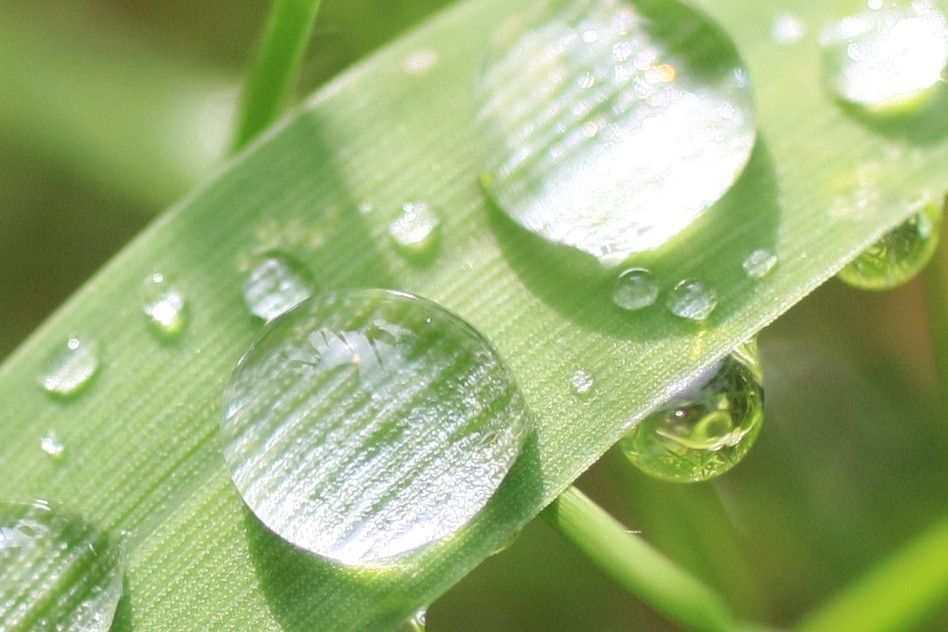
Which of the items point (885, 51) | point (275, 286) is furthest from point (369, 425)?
point (885, 51)

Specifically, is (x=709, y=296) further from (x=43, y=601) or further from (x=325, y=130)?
(x=43, y=601)

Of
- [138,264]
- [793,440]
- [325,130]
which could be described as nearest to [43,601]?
[138,264]

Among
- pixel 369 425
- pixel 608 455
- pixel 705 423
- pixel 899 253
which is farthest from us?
pixel 608 455

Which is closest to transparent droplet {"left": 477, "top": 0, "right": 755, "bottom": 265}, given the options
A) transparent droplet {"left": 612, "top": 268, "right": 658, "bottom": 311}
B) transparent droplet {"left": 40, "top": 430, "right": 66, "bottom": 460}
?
transparent droplet {"left": 612, "top": 268, "right": 658, "bottom": 311}

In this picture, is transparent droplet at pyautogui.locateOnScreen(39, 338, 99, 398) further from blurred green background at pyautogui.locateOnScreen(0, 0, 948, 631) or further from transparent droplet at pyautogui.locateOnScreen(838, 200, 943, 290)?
transparent droplet at pyautogui.locateOnScreen(838, 200, 943, 290)

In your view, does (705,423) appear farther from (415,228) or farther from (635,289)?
(415,228)

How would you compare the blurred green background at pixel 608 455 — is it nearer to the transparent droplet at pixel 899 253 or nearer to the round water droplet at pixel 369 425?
the transparent droplet at pixel 899 253
